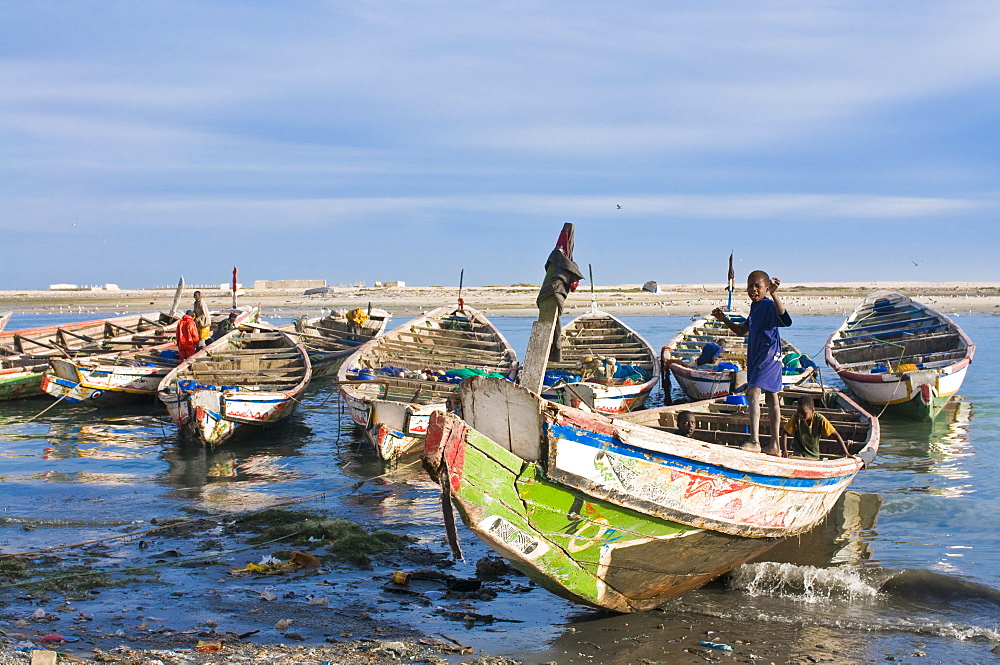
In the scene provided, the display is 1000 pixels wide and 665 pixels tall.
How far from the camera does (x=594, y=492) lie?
20.5 ft

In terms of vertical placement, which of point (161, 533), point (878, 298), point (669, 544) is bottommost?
point (161, 533)

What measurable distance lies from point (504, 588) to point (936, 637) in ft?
11.6

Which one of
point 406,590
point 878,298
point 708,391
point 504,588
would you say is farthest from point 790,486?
point 878,298

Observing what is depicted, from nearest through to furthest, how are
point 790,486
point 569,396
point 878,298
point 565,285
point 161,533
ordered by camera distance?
point 565,285 → point 790,486 → point 161,533 → point 569,396 → point 878,298

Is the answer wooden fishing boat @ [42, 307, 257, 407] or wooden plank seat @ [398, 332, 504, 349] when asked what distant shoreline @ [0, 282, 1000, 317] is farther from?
wooden fishing boat @ [42, 307, 257, 407]

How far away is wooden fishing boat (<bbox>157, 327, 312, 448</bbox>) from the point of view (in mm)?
14117

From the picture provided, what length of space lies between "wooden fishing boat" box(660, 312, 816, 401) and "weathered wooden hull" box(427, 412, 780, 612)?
6.55 meters

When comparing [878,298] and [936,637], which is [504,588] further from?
[878,298]

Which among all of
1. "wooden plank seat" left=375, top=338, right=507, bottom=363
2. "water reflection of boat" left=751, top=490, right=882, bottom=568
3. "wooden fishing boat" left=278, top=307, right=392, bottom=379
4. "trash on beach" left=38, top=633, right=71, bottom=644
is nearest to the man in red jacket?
"wooden plank seat" left=375, top=338, right=507, bottom=363

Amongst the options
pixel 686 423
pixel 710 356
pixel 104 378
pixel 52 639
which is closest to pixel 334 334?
pixel 104 378

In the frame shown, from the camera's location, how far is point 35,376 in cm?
1938

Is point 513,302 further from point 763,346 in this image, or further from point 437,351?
point 763,346

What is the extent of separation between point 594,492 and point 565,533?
0.44m

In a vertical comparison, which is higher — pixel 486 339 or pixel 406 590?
pixel 486 339
